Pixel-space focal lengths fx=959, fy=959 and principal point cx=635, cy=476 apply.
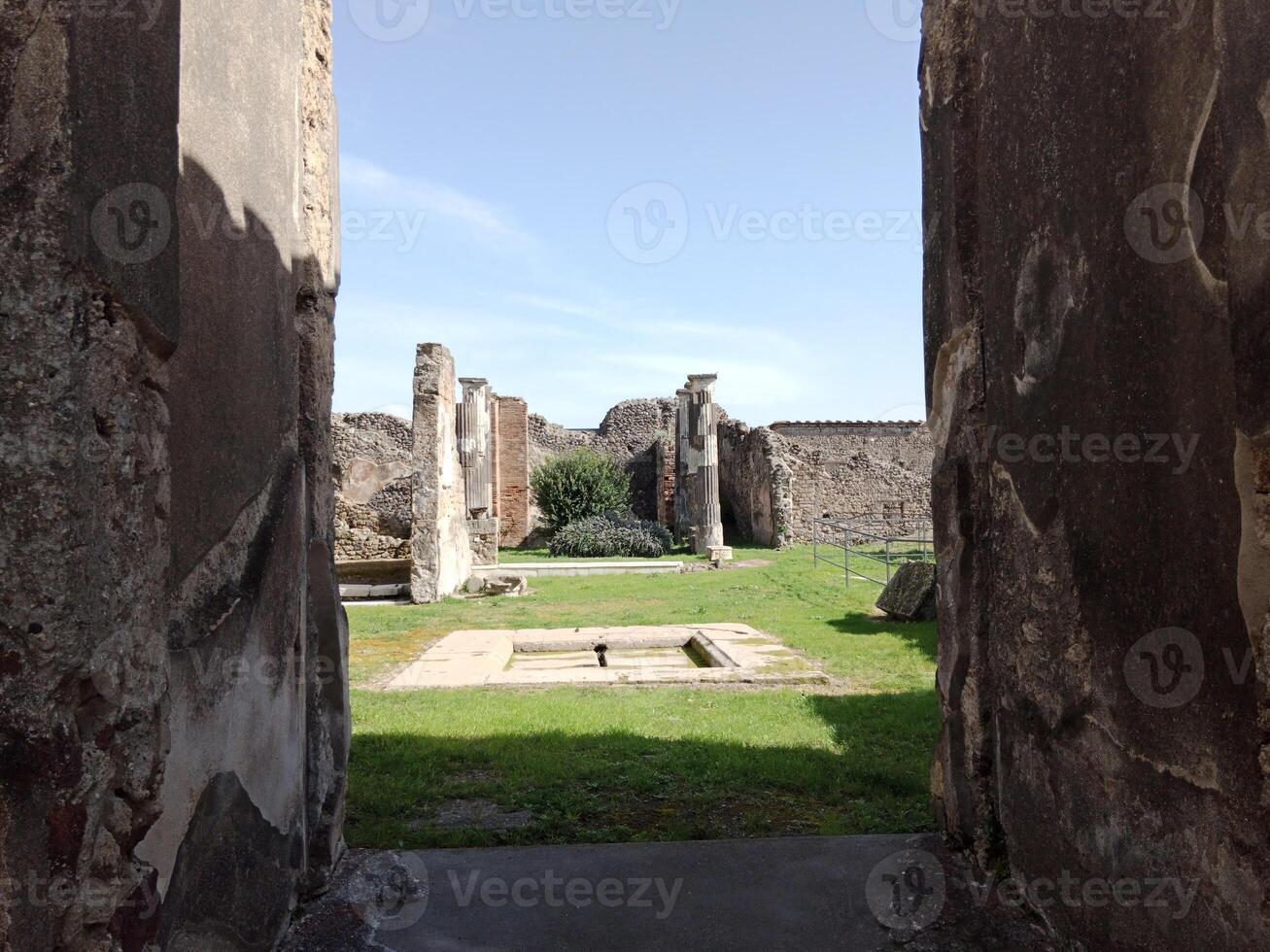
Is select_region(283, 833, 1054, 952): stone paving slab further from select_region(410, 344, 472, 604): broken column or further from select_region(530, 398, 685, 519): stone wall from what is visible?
select_region(530, 398, 685, 519): stone wall

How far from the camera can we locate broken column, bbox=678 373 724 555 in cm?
1988

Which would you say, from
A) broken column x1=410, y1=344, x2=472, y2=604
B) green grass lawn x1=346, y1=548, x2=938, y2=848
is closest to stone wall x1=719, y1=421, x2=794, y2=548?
broken column x1=410, y1=344, x2=472, y2=604

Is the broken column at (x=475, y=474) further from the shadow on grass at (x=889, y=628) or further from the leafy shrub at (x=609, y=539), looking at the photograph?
the shadow on grass at (x=889, y=628)

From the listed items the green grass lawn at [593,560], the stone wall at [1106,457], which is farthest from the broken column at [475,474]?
the stone wall at [1106,457]

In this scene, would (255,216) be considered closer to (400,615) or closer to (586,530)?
(400,615)

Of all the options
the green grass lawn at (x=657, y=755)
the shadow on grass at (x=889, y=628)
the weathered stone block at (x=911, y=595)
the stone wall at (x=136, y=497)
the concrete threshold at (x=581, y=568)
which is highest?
the stone wall at (x=136, y=497)

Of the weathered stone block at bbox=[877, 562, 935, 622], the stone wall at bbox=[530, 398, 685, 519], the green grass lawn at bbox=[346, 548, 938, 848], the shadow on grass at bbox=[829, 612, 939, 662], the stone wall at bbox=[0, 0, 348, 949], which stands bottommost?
the green grass lawn at bbox=[346, 548, 938, 848]

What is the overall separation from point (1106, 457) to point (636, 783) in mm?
2696

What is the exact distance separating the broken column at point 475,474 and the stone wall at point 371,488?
1.32m

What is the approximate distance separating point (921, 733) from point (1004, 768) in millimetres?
2312

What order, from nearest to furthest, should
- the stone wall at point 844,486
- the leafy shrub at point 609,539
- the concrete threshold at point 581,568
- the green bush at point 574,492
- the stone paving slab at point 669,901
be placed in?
the stone paving slab at point 669,901 < the concrete threshold at point 581,568 < the leafy shrub at point 609,539 < the green bush at point 574,492 < the stone wall at point 844,486

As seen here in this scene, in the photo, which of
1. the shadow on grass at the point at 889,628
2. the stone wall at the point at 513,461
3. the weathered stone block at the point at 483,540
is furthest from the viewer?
the stone wall at the point at 513,461

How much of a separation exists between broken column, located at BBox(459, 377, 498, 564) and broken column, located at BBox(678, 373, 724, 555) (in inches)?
169

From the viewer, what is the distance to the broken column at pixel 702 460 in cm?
1988
